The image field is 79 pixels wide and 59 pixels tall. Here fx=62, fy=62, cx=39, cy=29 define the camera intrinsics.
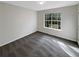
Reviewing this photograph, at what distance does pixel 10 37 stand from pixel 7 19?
1.07 meters

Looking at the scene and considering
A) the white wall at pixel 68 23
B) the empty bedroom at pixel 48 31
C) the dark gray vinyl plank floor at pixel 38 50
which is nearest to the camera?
the dark gray vinyl plank floor at pixel 38 50

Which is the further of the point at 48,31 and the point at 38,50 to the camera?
the point at 48,31

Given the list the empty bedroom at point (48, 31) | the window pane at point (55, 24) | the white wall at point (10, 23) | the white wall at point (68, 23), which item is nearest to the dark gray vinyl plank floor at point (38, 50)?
the empty bedroom at point (48, 31)

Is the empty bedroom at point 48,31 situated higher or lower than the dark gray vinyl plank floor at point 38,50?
higher

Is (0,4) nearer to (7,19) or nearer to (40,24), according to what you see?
(7,19)

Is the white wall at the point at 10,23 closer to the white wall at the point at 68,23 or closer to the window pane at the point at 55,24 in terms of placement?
the window pane at the point at 55,24

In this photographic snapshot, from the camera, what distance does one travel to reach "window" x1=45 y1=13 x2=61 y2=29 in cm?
495

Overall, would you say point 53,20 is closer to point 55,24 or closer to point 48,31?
point 55,24

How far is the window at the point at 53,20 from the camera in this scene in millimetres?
4954

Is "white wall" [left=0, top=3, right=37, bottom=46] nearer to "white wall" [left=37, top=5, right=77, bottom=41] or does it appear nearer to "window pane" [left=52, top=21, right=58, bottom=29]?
"window pane" [left=52, top=21, right=58, bottom=29]

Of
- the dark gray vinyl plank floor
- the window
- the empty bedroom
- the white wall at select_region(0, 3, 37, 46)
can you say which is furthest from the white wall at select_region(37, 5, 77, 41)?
A: the white wall at select_region(0, 3, 37, 46)

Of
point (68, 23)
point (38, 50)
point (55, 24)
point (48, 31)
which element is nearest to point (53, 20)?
point (55, 24)

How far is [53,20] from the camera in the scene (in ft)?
17.6

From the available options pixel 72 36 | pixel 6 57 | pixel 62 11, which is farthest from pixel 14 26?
pixel 72 36
